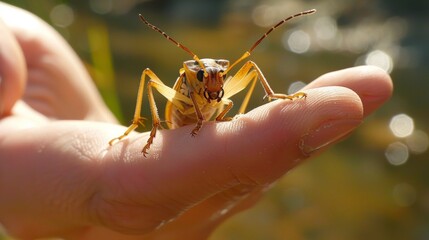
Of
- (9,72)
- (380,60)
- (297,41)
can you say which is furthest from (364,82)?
(297,41)

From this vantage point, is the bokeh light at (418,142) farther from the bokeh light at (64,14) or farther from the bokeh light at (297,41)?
the bokeh light at (64,14)

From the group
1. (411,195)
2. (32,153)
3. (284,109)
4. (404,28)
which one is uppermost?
(284,109)

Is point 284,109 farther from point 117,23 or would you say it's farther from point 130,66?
point 117,23

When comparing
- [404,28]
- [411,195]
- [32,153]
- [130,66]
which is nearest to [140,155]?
[32,153]

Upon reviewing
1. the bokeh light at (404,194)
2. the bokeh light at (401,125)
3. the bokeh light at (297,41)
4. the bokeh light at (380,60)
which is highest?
the bokeh light at (297,41)

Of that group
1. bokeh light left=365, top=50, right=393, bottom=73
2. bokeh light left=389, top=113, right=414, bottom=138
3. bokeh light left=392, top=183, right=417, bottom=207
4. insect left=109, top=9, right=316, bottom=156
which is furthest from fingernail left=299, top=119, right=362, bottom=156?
bokeh light left=365, top=50, right=393, bottom=73

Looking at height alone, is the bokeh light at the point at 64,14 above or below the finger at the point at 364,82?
below

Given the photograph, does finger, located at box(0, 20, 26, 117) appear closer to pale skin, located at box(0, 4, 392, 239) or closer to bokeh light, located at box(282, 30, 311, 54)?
pale skin, located at box(0, 4, 392, 239)

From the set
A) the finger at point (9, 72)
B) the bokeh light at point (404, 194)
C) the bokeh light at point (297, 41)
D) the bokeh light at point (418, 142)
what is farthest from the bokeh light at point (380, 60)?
the finger at point (9, 72)
